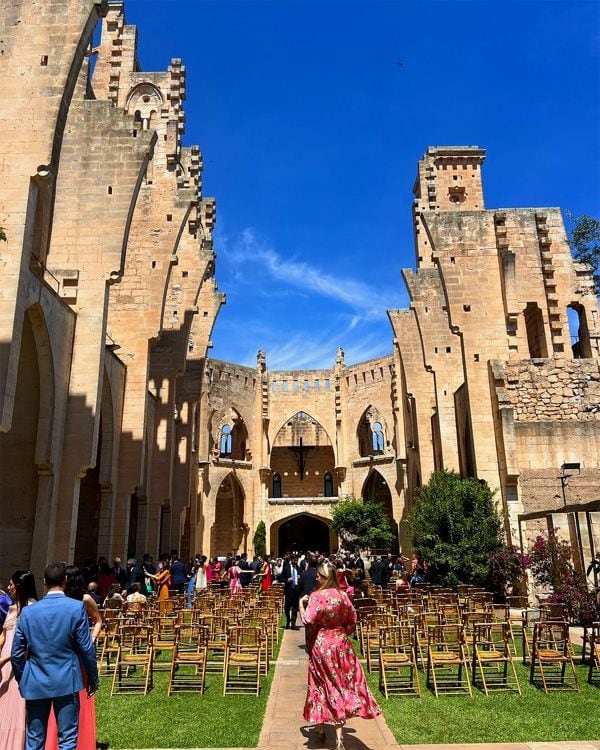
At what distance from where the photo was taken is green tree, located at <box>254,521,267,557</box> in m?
35.9

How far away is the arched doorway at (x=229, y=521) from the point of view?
37812 millimetres

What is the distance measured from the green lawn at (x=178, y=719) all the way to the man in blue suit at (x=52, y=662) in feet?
5.87

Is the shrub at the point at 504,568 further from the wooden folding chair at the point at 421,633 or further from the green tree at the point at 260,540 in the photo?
the green tree at the point at 260,540

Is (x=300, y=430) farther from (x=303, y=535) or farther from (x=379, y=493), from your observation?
(x=303, y=535)

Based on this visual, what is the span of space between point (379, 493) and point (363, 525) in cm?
953

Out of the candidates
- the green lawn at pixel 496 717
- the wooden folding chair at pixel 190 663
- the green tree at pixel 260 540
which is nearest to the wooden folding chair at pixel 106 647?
the wooden folding chair at pixel 190 663

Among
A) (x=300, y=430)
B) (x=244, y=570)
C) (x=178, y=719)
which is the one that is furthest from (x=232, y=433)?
(x=178, y=719)

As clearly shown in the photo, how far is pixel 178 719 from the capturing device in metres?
5.86

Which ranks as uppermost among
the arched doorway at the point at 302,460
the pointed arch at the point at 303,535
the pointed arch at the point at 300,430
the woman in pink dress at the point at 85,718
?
the pointed arch at the point at 300,430

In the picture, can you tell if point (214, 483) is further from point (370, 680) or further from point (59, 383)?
point (370, 680)

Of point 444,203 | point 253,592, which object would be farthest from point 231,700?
point 444,203

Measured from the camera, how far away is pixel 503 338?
59.1 ft

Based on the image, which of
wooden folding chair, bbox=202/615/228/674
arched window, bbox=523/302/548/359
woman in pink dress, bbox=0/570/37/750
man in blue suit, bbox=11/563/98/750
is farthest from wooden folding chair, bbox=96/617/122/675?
arched window, bbox=523/302/548/359

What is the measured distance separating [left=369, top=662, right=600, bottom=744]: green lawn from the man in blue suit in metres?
2.94
